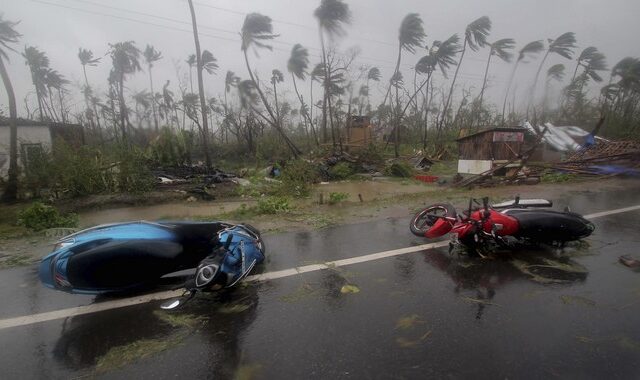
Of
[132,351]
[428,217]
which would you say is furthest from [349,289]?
[428,217]

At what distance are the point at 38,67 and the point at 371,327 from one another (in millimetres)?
43874

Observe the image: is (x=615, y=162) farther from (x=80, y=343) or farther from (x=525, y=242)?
A: (x=80, y=343)

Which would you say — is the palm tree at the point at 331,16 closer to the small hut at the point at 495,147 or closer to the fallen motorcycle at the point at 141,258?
the small hut at the point at 495,147

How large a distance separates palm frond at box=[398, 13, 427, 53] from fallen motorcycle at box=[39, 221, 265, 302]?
25.3 metres

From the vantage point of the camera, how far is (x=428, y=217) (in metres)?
6.06

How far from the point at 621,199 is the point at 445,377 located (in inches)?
357

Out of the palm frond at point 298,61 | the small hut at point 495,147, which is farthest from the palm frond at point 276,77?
the small hut at point 495,147

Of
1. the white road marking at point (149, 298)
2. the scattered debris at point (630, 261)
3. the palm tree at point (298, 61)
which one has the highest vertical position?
the palm tree at point (298, 61)

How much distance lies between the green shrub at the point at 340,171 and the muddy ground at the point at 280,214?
2507 millimetres

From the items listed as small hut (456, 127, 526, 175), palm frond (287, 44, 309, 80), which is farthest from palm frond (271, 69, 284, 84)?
small hut (456, 127, 526, 175)

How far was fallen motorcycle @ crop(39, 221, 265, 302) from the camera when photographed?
3.60 meters

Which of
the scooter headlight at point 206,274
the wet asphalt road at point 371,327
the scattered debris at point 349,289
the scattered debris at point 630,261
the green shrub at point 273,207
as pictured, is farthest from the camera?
the green shrub at point 273,207

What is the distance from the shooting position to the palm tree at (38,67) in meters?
33.9

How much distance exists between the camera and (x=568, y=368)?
2.65m
